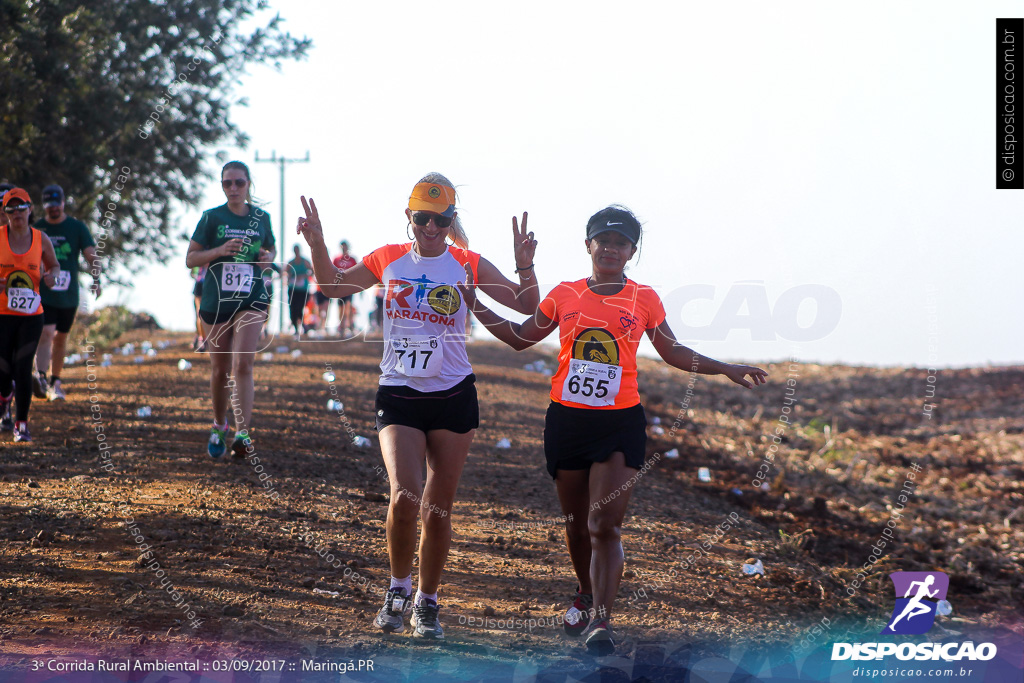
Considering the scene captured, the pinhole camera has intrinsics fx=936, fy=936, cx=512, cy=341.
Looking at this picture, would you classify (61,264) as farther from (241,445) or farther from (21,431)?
(241,445)

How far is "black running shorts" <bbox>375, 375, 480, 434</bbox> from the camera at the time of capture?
488cm

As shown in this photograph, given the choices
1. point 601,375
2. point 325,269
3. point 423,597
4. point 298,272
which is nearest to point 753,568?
point 601,375

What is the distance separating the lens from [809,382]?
60.3 ft

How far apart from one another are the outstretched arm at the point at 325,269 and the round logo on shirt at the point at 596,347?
1172mm

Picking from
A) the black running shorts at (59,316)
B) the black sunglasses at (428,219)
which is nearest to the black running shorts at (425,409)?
the black sunglasses at (428,219)

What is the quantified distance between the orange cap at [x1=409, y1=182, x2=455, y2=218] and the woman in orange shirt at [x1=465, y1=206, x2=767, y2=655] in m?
0.38

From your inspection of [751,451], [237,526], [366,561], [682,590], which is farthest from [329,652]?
[751,451]

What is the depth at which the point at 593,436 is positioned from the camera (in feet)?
16.6

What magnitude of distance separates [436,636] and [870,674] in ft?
8.90

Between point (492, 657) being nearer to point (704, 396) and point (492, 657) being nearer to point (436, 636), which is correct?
point (436, 636)

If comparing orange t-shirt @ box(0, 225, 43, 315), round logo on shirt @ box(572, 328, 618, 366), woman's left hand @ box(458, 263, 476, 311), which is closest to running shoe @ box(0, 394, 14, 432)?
orange t-shirt @ box(0, 225, 43, 315)

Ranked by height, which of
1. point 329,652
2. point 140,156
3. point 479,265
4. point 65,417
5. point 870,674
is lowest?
point 870,674

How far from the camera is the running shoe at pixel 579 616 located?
5.35 metres

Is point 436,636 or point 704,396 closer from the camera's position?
point 436,636
